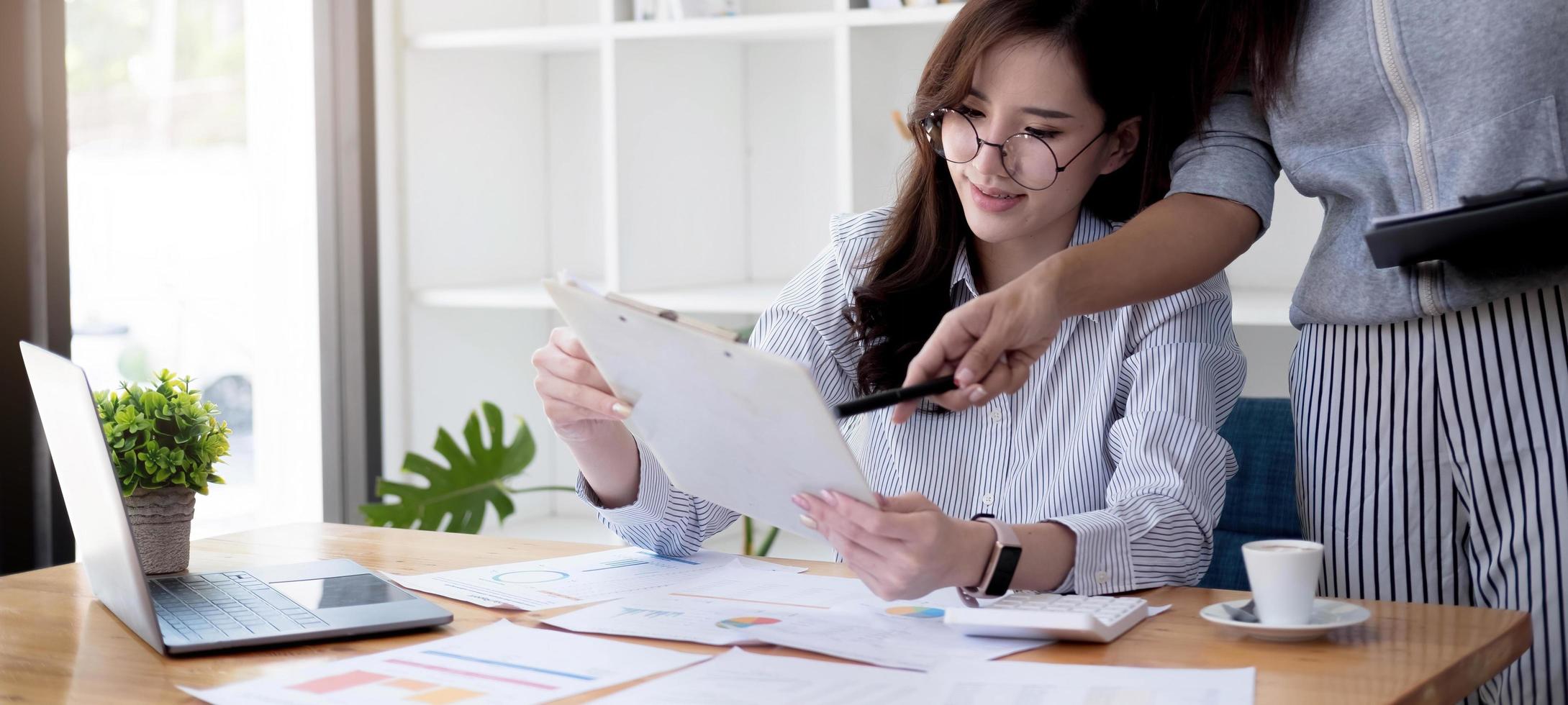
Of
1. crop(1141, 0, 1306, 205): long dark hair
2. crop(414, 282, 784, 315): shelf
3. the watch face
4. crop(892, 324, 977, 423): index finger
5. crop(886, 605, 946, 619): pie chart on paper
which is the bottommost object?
crop(886, 605, 946, 619): pie chart on paper

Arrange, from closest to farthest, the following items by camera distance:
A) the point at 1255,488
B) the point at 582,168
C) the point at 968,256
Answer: the point at 968,256
the point at 1255,488
the point at 582,168

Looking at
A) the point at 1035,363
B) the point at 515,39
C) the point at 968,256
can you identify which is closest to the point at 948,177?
the point at 968,256

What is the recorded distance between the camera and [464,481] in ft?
8.40

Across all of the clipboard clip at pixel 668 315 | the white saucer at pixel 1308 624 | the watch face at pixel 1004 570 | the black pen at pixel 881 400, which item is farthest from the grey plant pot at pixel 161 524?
the white saucer at pixel 1308 624

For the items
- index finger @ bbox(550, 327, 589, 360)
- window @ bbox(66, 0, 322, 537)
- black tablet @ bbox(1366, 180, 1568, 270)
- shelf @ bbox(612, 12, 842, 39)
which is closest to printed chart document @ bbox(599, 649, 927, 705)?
index finger @ bbox(550, 327, 589, 360)

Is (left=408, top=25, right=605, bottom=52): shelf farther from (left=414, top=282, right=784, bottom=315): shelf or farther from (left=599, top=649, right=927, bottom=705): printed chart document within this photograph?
(left=599, top=649, right=927, bottom=705): printed chart document

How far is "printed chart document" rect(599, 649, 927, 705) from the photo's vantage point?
0.89 m

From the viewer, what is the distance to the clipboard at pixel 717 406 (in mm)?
930

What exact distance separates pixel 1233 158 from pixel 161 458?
103 cm

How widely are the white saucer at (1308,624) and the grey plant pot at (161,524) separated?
0.91 metres

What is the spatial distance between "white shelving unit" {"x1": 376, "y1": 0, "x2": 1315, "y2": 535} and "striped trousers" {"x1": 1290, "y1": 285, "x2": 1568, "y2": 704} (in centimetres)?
130

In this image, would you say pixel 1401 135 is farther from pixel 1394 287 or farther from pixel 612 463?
pixel 612 463

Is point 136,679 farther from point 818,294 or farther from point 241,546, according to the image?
point 818,294

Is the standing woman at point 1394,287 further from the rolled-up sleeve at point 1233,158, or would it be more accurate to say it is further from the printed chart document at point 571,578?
the printed chart document at point 571,578
